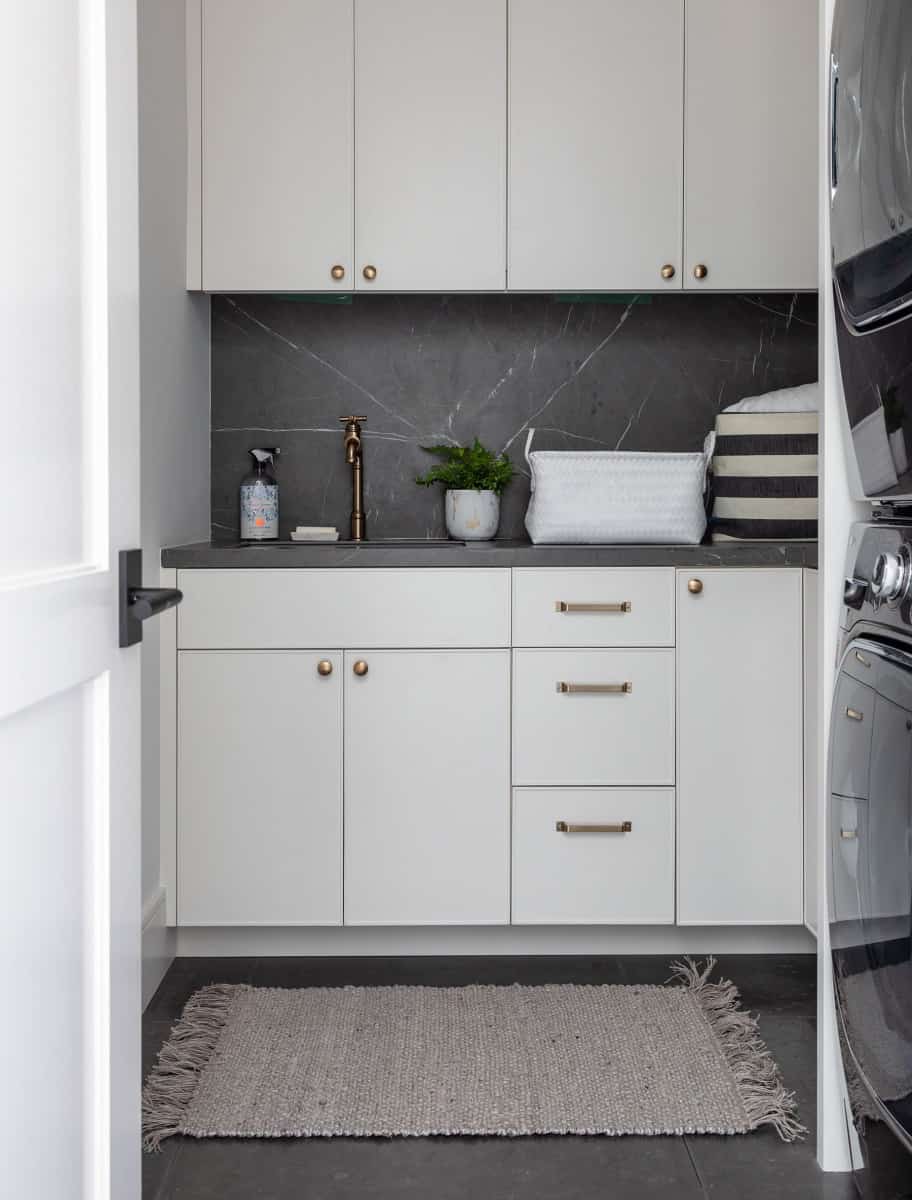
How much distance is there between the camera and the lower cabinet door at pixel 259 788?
2.65 meters

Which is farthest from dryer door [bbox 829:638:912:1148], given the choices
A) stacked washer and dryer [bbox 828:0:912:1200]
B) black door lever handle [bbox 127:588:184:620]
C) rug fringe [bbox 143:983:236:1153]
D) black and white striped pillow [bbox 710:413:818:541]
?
black and white striped pillow [bbox 710:413:818:541]

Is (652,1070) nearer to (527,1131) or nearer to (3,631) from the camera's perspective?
(527,1131)

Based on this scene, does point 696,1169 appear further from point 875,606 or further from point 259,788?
point 259,788

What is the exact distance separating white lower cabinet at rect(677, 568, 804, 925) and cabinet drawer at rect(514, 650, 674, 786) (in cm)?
6

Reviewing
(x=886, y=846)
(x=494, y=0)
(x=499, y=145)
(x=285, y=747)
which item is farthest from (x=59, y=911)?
(x=494, y=0)

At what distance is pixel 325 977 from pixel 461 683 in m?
0.71

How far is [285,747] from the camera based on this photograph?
2.66 metres

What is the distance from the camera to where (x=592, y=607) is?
2641 millimetres

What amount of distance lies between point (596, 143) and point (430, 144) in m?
0.39

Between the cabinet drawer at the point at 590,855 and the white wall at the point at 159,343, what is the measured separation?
79cm

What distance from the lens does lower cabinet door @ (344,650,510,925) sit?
266cm

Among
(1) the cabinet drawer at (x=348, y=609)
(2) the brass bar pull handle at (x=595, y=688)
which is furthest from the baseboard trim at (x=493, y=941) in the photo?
(1) the cabinet drawer at (x=348, y=609)

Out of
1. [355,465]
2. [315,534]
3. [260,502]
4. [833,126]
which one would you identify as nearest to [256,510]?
[260,502]

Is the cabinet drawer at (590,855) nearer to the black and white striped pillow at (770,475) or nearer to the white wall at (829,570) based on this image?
the black and white striped pillow at (770,475)
